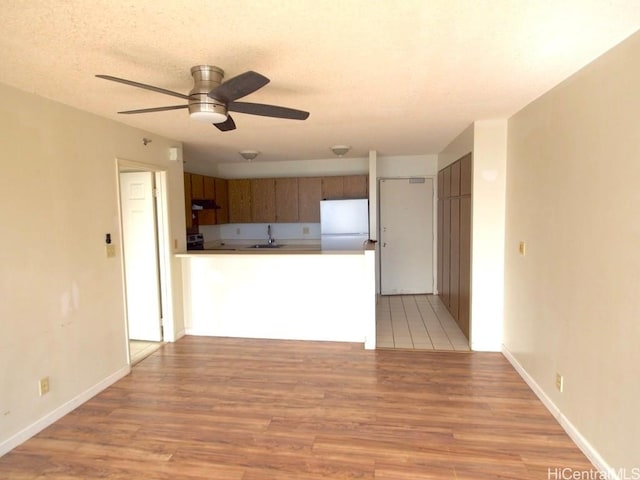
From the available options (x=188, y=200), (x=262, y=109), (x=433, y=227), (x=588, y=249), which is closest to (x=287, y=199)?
(x=188, y=200)

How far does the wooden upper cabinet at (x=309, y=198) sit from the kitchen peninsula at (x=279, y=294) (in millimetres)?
1977

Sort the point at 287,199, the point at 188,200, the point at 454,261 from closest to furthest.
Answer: the point at 454,261 → the point at 188,200 → the point at 287,199

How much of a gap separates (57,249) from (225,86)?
184 cm

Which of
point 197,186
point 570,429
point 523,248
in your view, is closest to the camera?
point 570,429

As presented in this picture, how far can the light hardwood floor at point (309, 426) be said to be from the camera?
2049 millimetres

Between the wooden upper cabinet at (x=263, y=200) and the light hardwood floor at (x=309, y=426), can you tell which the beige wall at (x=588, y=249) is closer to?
the light hardwood floor at (x=309, y=426)

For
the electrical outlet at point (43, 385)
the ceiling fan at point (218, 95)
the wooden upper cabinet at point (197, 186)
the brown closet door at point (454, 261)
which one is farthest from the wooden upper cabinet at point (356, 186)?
the electrical outlet at point (43, 385)

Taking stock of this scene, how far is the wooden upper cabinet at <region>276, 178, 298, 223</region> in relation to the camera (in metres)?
5.99

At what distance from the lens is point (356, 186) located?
19.0ft

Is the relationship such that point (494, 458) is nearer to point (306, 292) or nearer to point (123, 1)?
point (306, 292)

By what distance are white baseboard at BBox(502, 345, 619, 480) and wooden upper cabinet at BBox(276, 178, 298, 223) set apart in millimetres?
3891

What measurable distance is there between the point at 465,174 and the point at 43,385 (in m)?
4.10

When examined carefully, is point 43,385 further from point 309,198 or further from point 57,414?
point 309,198

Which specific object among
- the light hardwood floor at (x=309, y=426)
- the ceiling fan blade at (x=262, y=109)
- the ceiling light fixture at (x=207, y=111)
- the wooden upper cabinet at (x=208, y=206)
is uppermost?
the ceiling fan blade at (x=262, y=109)
